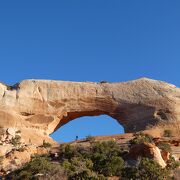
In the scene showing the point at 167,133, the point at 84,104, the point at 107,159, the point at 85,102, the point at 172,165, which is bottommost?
the point at 172,165

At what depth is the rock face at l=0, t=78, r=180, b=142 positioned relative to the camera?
48062 millimetres

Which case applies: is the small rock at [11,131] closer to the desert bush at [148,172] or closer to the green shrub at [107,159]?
the green shrub at [107,159]

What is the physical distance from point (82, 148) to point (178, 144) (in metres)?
8.48

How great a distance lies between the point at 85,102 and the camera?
1940 inches

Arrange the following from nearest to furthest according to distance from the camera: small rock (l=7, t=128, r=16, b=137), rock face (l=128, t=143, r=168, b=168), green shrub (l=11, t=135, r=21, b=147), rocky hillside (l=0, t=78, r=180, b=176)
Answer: rock face (l=128, t=143, r=168, b=168) < green shrub (l=11, t=135, r=21, b=147) < small rock (l=7, t=128, r=16, b=137) < rocky hillside (l=0, t=78, r=180, b=176)

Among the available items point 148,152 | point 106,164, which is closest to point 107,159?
point 106,164

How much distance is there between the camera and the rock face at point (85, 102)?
48.1 meters

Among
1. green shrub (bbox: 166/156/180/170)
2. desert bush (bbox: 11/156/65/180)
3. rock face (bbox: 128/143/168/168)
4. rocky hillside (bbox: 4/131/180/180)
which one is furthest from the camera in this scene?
rock face (bbox: 128/143/168/168)

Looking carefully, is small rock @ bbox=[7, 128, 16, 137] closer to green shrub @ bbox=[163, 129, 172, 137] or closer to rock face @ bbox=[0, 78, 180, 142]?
rock face @ bbox=[0, 78, 180, 142]

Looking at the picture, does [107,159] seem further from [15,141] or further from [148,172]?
[15,141]

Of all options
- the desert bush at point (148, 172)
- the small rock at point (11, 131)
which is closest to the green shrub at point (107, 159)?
the desert bush at point (148, 172)

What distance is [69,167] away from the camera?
26.8 metres

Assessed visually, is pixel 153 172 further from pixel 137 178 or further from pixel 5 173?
pixel 5 173

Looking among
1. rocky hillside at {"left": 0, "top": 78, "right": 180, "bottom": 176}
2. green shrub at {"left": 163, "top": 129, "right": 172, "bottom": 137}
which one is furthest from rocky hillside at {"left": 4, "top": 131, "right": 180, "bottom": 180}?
rocky hillside at {"left": 0, "top": 78, "right": 180, "bottom": 176}
